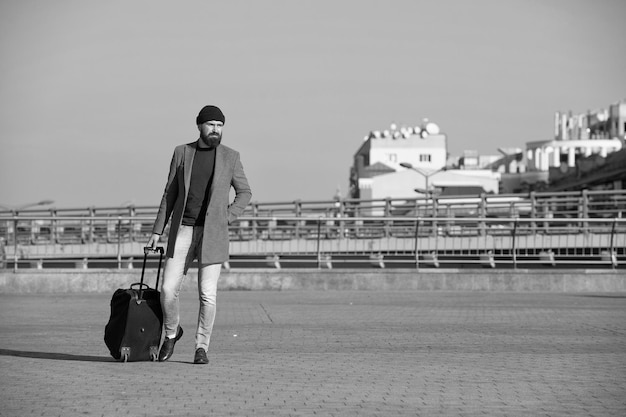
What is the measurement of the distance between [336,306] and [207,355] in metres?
7.68

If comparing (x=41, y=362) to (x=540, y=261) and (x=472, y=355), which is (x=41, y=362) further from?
(x=540, y=261)

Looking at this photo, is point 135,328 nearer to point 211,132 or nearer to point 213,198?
point 213,198

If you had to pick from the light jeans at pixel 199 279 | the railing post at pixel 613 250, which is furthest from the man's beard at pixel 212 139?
the railing post at pixel 613 250

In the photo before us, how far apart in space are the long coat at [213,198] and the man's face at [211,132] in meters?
0.11

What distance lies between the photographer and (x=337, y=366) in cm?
1019

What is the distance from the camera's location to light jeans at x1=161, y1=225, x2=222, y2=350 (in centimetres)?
1025

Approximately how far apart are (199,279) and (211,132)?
108 cm

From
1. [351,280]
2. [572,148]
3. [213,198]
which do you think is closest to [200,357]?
[213,198]

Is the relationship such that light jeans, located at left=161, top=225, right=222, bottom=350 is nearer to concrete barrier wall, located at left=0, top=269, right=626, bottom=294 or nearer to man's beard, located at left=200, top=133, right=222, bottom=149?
man's beard, located at left=200, top=133, right=222, bottom=149

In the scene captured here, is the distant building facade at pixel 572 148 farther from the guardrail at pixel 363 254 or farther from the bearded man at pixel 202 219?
the bearded man at pixel 202 219

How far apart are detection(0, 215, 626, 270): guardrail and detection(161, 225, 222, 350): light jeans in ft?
38.3

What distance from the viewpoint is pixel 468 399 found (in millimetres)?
8328

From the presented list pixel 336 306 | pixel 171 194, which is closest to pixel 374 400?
pixel 171 194

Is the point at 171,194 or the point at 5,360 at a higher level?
the point at 171,194
